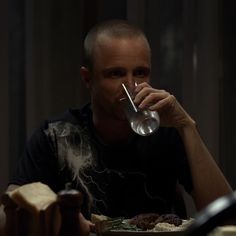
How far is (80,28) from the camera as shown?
2.58 m

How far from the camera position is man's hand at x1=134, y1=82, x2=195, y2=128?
1335 millimetres

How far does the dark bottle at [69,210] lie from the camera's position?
611mm

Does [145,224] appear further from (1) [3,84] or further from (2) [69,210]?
(1) [3,84]

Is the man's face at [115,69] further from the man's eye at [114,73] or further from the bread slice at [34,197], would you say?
the bread slice at [34,197]

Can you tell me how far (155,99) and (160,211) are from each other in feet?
1.05

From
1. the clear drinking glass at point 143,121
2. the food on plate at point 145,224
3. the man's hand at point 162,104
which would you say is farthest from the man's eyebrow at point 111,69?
the food on plate at point 145,224

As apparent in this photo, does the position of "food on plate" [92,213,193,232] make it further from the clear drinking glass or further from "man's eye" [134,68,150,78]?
"man's eye" [134,68,150,78]

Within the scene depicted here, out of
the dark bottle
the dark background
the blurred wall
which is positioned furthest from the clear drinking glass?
the blurred wall

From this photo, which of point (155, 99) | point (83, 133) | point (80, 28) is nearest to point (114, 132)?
point (83, 133)

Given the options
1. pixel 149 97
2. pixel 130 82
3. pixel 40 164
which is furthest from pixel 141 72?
pixel 40 164

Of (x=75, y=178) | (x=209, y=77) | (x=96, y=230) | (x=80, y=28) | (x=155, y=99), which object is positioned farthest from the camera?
(x=80, y=28)

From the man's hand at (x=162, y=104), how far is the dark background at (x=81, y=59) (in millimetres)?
780

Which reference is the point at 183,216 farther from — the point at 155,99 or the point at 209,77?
the point at 209,77

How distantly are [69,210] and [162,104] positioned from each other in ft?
2.83
